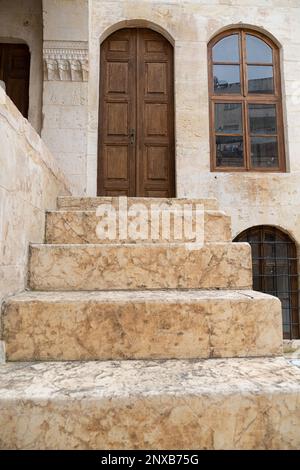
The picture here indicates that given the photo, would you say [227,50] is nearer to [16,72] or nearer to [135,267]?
[16,72]

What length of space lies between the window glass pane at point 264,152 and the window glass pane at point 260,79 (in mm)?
759

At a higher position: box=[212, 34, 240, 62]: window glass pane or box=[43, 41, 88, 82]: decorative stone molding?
box=[212, 34, 240, 62]: window glass pane

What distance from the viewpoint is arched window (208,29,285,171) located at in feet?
15.8

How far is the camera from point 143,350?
1.34 meters

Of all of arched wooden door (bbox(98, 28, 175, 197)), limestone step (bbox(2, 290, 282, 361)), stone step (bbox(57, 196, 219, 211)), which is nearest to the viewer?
limestone step (bbox(2, 290, 282, 361))

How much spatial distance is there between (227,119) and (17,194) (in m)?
4.08

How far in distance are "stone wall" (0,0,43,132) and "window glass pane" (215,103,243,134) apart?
8.61 feet

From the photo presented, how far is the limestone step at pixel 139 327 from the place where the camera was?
52.2 inches

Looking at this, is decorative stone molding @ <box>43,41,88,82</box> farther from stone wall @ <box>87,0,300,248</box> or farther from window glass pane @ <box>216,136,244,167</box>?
window glass pane @ <box>216,136,244,167</box>

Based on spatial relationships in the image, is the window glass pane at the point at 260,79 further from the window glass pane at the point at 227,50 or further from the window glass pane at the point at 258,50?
the window glass pane at the point at 227,50

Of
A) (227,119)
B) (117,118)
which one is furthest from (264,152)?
(117,118)

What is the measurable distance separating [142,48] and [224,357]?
4860mm

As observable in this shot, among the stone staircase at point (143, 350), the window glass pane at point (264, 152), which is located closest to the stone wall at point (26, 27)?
the window glass pane at point (264, 152)

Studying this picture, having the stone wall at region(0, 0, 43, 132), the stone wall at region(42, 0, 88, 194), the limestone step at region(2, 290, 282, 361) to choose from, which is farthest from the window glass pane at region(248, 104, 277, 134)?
the limestone step at region(2, 290, 282, 361)
